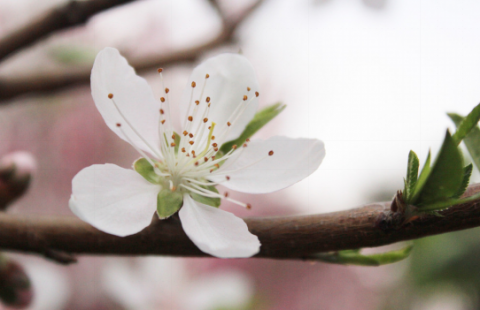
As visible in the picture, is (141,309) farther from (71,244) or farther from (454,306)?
(454,306)

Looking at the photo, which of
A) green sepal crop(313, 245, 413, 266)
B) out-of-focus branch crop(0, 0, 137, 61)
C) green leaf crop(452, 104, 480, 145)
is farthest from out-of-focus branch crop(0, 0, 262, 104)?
green leaf crop(452, 104, 480, 145)

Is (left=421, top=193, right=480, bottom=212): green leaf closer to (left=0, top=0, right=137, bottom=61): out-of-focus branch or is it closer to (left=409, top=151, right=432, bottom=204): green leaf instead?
(left=409, top=151, right=432, bottom=204): green leaf

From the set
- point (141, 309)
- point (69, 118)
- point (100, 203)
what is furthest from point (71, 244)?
point (69, 118)

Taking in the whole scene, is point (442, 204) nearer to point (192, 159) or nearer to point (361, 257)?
point (361, 257)

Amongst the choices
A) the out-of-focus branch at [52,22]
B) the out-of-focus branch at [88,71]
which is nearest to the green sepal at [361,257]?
the out-of-focus branch at [52,22]

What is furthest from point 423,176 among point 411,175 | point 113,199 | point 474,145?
point 113,199
